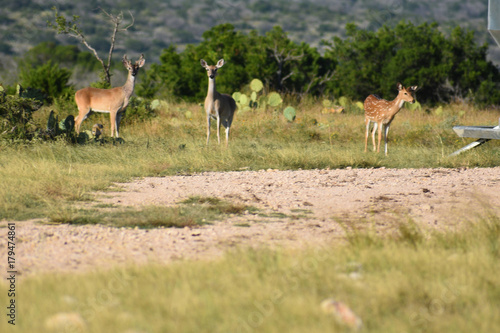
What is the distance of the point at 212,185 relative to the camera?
8.23 m

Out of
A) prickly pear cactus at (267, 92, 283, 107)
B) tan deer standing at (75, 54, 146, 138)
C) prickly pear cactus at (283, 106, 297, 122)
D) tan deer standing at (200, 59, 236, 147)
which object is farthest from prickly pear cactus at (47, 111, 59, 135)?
prickly pear cactus at (267, 92, 283, 107)

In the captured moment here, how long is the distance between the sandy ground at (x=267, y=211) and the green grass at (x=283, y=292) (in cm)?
57

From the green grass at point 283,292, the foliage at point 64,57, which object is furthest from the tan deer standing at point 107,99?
the foliage at point 64,57

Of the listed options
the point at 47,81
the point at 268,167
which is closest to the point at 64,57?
the point at 47,81

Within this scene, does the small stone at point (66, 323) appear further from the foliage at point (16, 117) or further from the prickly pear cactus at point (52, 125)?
the prickly pear cactus at point (52, 125)

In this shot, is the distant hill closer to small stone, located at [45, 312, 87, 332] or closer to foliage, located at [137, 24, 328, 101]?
foliage, located at [137, 24, 328, 101]

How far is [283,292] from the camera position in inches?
143

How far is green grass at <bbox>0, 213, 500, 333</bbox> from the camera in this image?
3.22 m

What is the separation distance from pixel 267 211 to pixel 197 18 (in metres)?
73.7

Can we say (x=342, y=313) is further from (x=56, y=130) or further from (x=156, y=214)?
(x=56, y=130)

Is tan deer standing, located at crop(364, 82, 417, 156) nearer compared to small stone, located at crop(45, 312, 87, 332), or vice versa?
small stone, located at crop(45, 312, 87, 332)

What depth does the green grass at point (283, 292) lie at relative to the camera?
3217 mm

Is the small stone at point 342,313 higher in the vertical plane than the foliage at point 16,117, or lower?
higher

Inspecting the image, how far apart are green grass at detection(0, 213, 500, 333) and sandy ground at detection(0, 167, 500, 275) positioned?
1.86 ft
